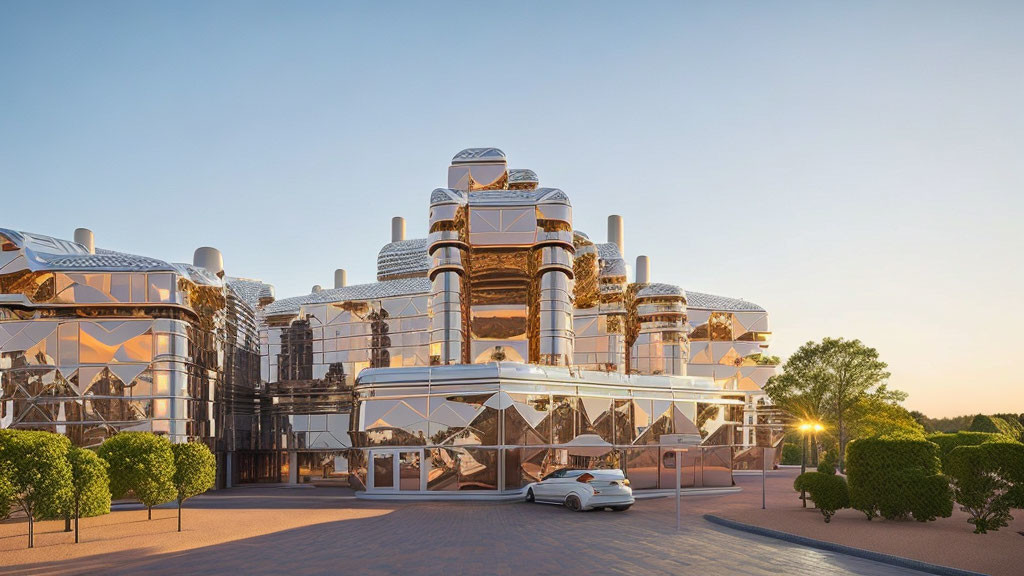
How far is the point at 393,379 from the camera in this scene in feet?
98.6

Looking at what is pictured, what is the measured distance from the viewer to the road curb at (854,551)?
46.4 feet

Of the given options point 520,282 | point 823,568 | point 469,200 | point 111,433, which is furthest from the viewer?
Answer: point 520,282

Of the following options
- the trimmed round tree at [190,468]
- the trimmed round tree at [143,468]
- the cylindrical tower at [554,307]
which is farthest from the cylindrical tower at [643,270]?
the trimmed round tree at [143,468]

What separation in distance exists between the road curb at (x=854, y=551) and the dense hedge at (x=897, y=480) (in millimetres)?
3750

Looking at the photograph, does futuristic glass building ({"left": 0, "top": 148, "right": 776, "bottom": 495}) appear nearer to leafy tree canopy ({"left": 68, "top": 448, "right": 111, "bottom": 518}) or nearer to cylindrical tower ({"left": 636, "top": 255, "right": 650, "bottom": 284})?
cylindrical tower ({"left": 636, "top": 255, "right": 650, "bottom": 284})

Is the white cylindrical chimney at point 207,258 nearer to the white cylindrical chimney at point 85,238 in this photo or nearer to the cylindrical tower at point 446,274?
the white cylindrical chimney at point 85,238

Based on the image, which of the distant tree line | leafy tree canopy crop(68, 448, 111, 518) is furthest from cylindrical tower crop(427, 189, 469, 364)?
the distant tree line

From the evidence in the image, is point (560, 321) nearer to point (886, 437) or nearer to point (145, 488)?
point (886, 437)

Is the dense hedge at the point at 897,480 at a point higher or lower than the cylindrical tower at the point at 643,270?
lower

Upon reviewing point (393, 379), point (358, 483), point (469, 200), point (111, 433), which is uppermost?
point (469, 200)

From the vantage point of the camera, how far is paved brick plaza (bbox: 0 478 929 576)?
1452 centimetres

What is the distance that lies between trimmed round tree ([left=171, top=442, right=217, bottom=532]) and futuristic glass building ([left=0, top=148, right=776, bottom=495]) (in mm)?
7982

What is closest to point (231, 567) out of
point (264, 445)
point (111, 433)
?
point (111, 433)

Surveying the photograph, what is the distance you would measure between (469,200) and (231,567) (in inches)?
868
